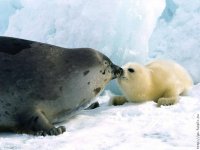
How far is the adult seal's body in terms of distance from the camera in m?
3.59

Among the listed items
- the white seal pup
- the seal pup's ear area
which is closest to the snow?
the white seal pup

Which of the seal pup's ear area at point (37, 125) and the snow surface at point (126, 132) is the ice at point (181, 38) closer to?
the snow surface at point (126, 132)

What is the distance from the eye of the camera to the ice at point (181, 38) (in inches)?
272

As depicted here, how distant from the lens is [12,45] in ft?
13.0

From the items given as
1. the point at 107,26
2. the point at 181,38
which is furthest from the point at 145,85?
the point at 181,38

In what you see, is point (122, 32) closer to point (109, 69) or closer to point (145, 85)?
point (145, 85)

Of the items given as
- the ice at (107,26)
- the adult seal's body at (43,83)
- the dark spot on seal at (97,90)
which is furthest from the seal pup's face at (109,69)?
the ice at (107,26)

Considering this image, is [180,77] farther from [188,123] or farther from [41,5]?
[41,5]

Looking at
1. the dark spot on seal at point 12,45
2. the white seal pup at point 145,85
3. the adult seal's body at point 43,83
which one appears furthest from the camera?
the white seal pup at point 145,85

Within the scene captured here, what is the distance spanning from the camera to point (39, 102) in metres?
3.69

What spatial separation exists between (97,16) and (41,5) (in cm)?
149

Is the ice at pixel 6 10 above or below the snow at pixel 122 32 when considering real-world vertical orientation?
above

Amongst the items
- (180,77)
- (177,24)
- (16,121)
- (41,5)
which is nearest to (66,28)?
(41,5)

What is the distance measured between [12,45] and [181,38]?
153 inches
